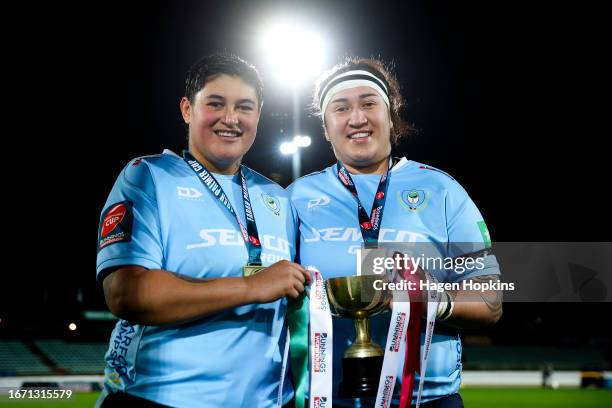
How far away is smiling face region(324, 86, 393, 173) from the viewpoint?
2711 mm

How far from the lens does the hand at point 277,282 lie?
194 cm

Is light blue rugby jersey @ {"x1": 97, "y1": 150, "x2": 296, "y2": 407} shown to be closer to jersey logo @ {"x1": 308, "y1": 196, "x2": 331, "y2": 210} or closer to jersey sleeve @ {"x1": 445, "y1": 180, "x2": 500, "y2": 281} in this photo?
jersey logo @ {"x1": 308, "y1": 196, "x2": 331, "y2": 210}

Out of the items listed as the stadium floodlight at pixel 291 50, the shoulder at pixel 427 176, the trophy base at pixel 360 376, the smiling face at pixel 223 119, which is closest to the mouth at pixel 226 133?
the smiling face at pixel 223 119

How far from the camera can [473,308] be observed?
7.45ft

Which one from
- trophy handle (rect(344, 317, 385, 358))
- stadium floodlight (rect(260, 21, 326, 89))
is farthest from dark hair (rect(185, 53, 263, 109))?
stadium floodlight (rect(260, 21, 326, 89))

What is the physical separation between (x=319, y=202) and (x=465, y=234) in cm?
65

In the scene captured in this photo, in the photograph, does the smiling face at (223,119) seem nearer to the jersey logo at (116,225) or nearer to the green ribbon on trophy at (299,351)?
the jersey logo at (116,225)

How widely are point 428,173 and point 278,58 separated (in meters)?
7.76

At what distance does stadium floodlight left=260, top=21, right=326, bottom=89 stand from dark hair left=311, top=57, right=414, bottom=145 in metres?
6.78

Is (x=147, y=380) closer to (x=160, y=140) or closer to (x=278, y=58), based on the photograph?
(x=278, y=58)

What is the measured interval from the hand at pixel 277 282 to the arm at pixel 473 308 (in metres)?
0.64

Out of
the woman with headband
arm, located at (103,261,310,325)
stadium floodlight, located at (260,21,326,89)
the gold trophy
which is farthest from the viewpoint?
stadium floodlight, located at (260,21,326,89)

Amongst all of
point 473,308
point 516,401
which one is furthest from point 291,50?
point 516,401

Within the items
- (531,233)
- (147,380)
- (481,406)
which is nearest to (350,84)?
(147,380)
